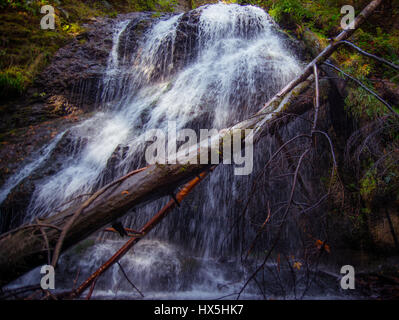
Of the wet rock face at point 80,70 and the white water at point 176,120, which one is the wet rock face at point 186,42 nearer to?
the white water at point 176,120

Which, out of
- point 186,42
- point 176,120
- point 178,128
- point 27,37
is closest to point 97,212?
point 178,128

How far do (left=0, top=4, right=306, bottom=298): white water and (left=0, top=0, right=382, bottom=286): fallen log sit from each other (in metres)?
1.63

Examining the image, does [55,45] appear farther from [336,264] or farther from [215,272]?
[336,264]

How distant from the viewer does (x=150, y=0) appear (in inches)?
369

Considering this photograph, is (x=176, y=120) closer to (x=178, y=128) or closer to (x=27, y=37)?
(x=178, y=128)

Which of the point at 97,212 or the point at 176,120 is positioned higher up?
the point at 176,120

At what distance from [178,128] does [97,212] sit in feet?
8.22

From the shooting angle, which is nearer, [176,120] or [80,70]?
[176,120]

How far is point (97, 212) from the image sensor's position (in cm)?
175

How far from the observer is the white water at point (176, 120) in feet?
10.2

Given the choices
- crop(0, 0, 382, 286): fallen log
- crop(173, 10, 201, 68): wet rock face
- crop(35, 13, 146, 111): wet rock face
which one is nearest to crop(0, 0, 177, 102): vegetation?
crop(35, 13, 146, 111): wet rock face

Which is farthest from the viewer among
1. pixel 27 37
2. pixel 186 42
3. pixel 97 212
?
pixel 186 42

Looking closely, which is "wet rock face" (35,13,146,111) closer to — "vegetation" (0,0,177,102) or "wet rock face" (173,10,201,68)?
"vegetation" (0,0,177,102)
